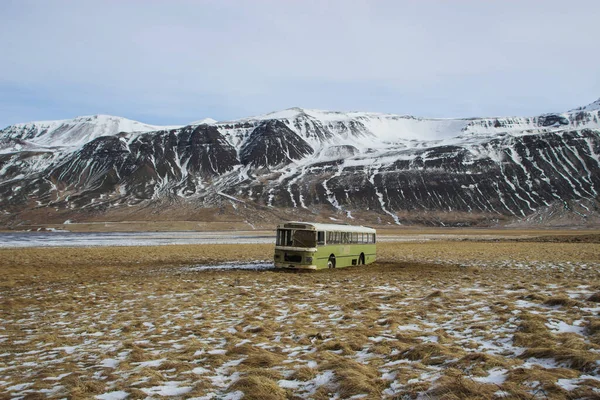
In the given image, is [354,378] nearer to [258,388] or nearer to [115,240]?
[258,388]

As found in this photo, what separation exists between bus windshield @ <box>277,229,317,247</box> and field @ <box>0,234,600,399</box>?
34.2ft

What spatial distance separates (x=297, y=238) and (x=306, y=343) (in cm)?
1997

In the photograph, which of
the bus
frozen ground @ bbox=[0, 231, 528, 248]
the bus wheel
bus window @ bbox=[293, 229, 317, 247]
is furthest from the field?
frozen ground @ bbox=[0, 231, 528, 248]

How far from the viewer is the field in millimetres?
7887

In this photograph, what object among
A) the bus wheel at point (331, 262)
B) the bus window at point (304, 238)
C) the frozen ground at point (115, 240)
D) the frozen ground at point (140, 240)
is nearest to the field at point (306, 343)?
the bus window at point (304, 238)

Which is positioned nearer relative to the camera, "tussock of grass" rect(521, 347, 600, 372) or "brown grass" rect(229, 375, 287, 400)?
"brown grass" rect(229, 375, 287, 400)

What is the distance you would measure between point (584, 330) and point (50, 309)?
16549mm

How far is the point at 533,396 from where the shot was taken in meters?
6.95

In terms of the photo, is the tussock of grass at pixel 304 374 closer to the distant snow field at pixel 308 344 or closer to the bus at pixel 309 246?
the distant snow field at pixel 308 344

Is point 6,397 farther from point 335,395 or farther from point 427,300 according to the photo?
point 427,300

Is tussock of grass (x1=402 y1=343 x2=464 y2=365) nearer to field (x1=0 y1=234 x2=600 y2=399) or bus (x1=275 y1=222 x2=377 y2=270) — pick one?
field (x1=0 y1=234 x2=600 y2=399)

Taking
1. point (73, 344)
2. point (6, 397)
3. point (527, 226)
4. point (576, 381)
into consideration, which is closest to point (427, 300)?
point (576, 381)

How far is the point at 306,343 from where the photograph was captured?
35.8 feet

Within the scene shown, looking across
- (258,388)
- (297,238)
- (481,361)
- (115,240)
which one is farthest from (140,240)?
(481,361)
